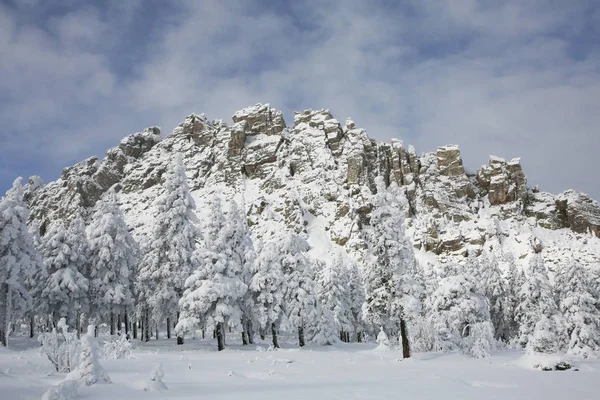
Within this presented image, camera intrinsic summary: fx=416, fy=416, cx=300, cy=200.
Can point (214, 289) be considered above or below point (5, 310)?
above

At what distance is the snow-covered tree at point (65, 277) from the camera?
3247 centimetres

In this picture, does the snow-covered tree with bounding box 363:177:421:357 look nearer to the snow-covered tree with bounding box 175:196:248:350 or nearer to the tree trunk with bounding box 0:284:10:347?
the snow-covered tree with bounding box 175:196:248:350

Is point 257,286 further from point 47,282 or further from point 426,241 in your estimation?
point 426,241

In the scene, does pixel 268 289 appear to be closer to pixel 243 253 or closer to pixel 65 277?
pixel 243 253

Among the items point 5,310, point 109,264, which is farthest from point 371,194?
point 5,310

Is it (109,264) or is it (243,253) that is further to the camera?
(243,253)

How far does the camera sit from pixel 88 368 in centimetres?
961

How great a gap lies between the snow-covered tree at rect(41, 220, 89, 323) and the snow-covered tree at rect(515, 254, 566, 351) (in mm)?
35325

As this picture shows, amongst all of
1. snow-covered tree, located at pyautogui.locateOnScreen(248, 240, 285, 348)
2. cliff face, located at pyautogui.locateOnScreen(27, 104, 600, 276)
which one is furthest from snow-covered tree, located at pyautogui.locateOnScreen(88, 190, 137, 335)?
cliff face, located at pyautogui.locateOnScreen(27, 104, 600, 276)

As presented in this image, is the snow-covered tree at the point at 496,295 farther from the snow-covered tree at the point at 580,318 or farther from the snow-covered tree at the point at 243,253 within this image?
the snow-covered tree at the point at 243,253

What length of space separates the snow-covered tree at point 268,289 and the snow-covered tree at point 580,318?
81.8ft

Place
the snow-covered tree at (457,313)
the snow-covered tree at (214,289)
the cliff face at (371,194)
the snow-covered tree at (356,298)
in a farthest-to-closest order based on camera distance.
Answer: the cliff face at (371,194) → the snow-covered tree at (356,298) → the snow-covered tree at (457,313) → the snow-covered tree at (214,289)

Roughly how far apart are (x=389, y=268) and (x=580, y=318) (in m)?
19.1

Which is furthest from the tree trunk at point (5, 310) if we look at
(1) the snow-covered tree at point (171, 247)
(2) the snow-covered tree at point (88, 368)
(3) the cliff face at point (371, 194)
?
(3) the cliff face at point (371, 194)
